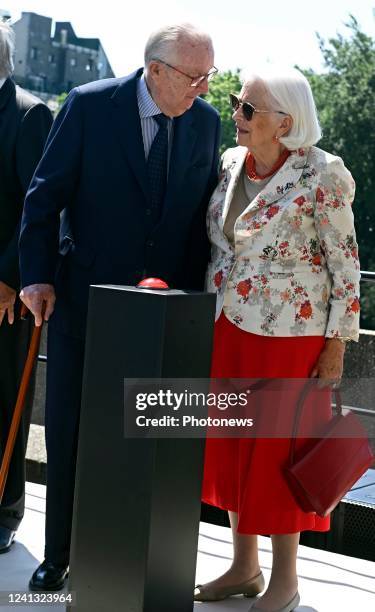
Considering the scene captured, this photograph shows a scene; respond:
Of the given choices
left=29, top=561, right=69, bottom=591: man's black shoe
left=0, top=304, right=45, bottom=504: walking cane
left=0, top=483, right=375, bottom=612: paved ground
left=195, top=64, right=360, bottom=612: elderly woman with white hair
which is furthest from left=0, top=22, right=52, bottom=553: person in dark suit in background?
left=195, top=64, right=360, bottom=612: elderly woman with white hair

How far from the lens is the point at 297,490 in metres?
3.25

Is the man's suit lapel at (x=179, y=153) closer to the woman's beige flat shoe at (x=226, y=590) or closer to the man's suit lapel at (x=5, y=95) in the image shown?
the man's suit lapel at (x=5, y=95)

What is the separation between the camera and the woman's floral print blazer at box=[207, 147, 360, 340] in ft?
10.5

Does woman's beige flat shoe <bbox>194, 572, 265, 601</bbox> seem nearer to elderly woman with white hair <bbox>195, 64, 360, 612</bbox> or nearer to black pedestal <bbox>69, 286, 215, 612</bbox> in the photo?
elderly woman with white hair <bbox>195, 64, 360, 612</bbox>

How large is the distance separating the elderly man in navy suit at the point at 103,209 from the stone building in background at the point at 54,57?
72.6 metres

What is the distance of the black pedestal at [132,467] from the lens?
2795mm

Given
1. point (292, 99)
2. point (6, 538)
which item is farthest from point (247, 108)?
point (6, 538)

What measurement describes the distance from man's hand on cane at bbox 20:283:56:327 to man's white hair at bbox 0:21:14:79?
0.86 meters

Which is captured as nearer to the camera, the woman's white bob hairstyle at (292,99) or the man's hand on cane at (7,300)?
the woman's white bob hairstyle at (292,99)

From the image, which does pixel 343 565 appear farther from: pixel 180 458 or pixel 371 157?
pixel 371 157

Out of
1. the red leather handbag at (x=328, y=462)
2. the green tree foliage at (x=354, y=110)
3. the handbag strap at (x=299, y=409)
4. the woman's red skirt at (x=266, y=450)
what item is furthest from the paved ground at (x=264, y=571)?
the green tree foliage at (x=354, y=110)

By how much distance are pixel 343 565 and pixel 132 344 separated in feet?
5.16

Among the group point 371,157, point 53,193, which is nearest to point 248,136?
point 53,193

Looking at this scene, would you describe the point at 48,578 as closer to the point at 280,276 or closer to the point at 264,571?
the point at 264,571
